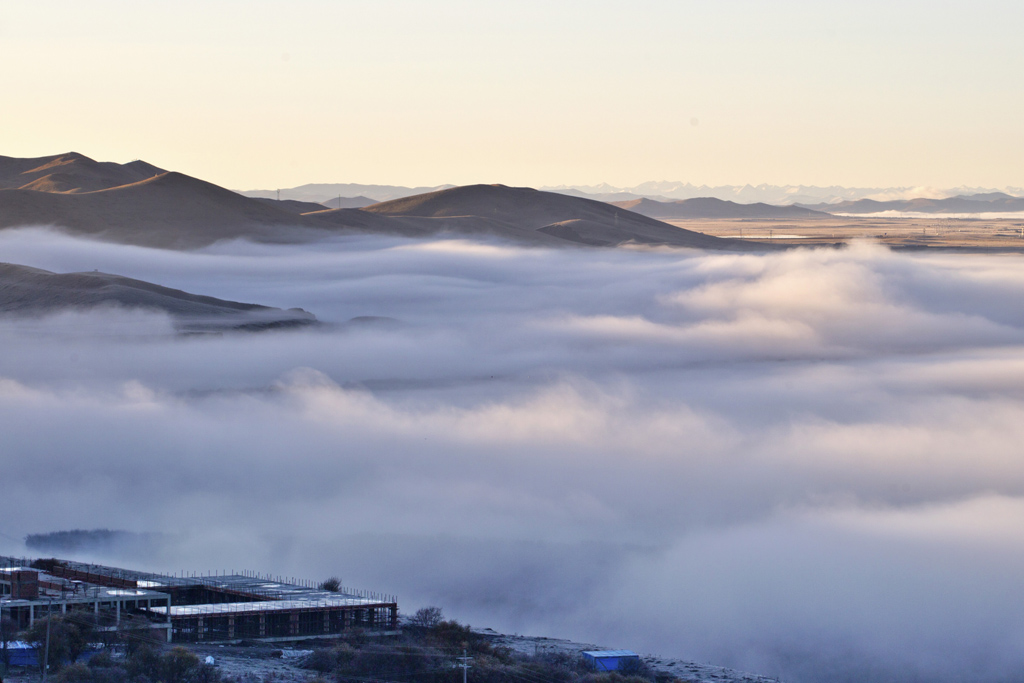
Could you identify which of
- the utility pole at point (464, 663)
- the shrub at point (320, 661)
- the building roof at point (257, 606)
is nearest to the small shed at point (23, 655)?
the building roof at point (257, 606)

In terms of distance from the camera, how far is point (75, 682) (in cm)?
6312

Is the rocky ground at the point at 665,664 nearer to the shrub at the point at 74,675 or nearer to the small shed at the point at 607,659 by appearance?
the small shed at the point at 607,659

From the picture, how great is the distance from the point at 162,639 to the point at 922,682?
56911mm

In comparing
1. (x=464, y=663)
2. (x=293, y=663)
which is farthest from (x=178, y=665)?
(x=464, y=663)

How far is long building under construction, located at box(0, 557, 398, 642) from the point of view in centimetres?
7700

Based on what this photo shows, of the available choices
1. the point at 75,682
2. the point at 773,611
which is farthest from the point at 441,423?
the point at 75,682

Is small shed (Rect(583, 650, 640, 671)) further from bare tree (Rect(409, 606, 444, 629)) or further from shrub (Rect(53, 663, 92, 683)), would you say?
shrub (Rect(53, 663, 92, 683))

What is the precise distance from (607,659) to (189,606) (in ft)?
80.0

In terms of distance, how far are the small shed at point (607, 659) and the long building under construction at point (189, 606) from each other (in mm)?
11868

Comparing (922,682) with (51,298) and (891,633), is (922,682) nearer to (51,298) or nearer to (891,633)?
→ (891,633)

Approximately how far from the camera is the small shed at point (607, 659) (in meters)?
83.4

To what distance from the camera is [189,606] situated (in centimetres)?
8219

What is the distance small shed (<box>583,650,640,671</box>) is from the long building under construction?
467 inches

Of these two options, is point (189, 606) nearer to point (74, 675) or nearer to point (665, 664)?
point (74, 675)
